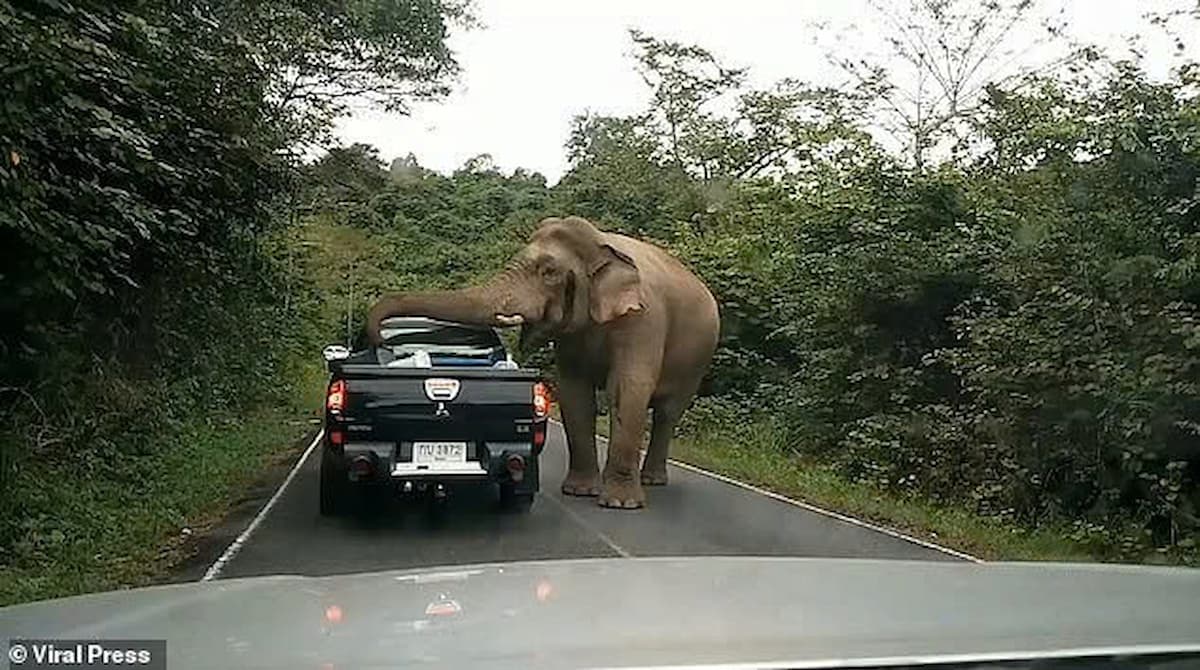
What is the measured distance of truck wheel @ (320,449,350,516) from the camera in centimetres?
1084

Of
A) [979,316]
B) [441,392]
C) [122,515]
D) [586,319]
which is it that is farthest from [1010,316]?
[122,515]

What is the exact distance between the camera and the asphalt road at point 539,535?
945cm

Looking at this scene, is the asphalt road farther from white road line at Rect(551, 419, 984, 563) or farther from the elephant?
the elephant

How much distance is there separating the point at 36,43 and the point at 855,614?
6.08 m

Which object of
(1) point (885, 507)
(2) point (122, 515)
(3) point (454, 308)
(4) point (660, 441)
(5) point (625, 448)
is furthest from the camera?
(4) point (660, 441)

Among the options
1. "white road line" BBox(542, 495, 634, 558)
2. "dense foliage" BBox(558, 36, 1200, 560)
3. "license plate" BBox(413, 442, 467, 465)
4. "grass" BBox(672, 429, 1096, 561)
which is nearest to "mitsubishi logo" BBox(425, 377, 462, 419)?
"license plate" BBox(413, 442, 467, 465)

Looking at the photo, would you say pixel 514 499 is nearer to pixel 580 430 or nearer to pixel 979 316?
A: pixel 580 430

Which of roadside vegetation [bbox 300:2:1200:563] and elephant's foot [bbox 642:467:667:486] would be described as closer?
roadside vegetation [bbox 300:2:1200:563]

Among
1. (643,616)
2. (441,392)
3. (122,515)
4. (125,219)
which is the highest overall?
(125,219)

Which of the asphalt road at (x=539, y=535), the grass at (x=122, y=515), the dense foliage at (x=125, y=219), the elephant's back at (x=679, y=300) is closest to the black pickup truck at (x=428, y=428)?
the asphalt road at (x=539, y=535)

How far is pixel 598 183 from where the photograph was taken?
3784cm

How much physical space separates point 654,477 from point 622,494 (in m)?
2.41

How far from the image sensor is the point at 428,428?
10.6 m

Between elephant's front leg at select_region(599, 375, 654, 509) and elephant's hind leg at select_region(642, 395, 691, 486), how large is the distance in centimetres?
220
